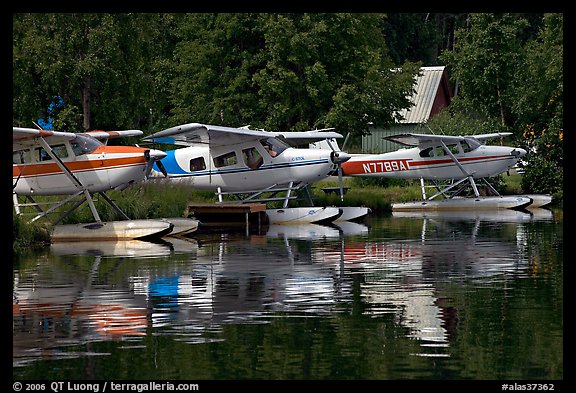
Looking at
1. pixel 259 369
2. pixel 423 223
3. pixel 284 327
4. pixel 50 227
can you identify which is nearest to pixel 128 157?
pixel 50 227

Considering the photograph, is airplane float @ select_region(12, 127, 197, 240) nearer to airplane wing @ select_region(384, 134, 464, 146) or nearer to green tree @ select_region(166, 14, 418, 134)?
airplane wing @ select_region(384, 134, 464, 146)

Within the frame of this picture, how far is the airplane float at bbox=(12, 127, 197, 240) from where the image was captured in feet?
75.0

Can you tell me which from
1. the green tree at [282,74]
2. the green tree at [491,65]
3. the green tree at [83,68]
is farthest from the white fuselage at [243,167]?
the green tree at [491,65]

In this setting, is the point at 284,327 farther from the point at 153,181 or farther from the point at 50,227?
the point at 153,181

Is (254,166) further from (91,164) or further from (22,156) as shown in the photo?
→ (22,156)

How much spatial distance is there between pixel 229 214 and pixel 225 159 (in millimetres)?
1609

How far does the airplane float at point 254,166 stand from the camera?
27484 millimetres

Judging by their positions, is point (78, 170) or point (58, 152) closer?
Answer: point (78, 170)

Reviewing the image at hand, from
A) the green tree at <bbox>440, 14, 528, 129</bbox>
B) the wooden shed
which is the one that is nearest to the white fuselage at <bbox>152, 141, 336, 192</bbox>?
the green tree at <bbox>440, 14, 528, 129</bbox>

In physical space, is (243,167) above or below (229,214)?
above

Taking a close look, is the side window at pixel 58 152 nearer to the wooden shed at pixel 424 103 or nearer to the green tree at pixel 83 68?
the green tree at pixel 83 68

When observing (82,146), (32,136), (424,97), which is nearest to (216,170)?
(82,146)

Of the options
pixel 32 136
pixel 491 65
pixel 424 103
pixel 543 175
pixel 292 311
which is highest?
pixel 491 65

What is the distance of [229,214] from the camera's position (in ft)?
90.1
